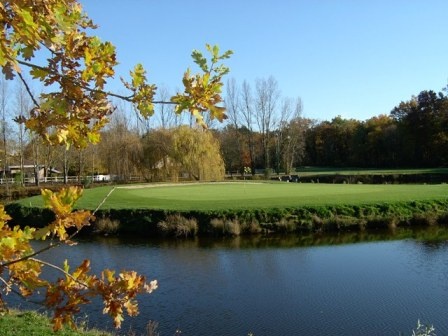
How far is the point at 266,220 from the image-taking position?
20.7m

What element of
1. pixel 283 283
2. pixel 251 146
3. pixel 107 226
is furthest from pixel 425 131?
pixel 283 283

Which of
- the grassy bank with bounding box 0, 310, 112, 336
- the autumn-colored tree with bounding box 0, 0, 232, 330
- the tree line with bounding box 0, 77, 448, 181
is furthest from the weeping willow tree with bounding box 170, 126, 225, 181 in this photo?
the autumn-colored tree with bounding box 0, 0, 232, 330

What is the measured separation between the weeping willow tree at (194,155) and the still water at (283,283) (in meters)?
23.6

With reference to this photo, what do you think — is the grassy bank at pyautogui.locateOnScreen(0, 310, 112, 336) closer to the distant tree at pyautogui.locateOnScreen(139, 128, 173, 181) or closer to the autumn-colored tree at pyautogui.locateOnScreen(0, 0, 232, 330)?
the autumn-colored tree at pyautogui.locateOnScreen(0, 0, 232, 330)

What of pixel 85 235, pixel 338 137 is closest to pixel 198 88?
pixel 85 235

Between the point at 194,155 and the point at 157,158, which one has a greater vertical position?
the point at 194,155

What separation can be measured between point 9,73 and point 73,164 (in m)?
56.8

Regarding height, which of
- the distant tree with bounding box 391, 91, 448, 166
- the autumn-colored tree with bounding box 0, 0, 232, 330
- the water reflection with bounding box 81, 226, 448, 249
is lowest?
the water reflection with bounding box 81, 226, 448, 249

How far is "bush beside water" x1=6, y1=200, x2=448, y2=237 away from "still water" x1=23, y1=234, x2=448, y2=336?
1222 mm

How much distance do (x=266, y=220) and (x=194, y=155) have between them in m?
22.8

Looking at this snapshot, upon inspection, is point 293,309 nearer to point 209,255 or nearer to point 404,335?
point 404,335

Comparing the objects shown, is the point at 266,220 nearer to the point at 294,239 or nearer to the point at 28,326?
the point at 294,239

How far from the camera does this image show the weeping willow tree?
139 ft

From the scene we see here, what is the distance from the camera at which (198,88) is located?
265cm
